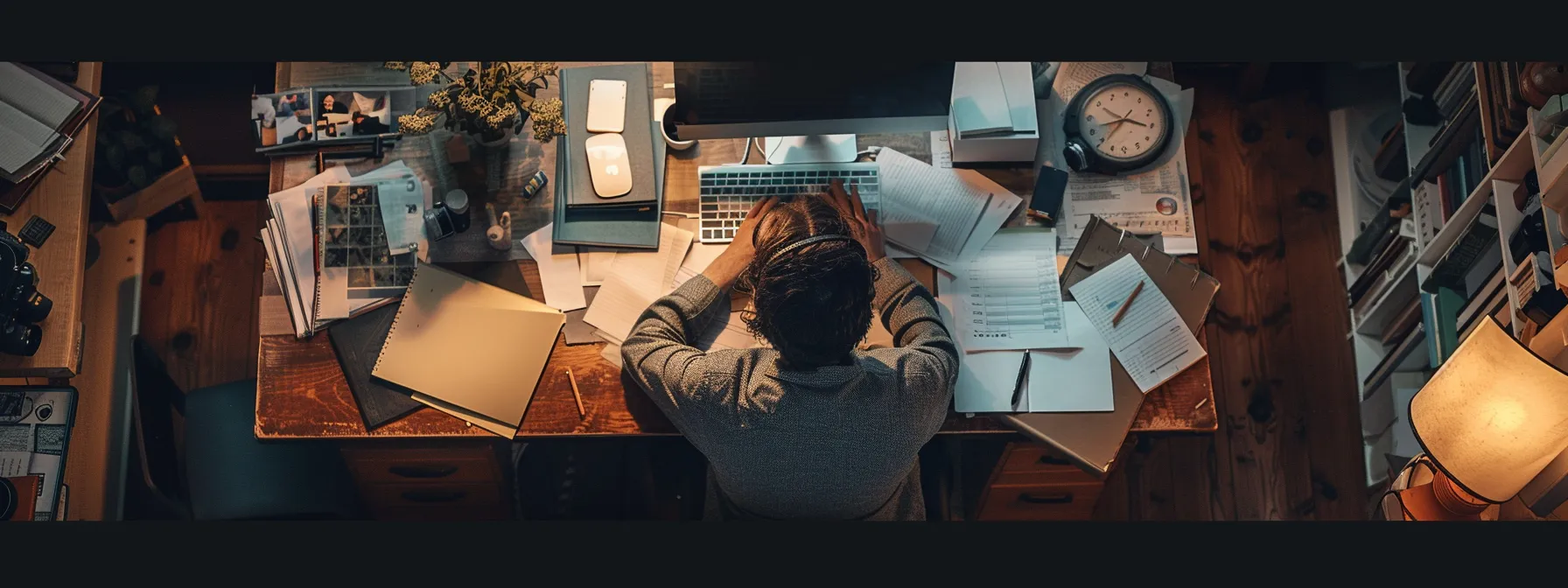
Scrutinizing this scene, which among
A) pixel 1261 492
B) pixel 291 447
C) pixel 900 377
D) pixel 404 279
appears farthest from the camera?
pixel 1261 492

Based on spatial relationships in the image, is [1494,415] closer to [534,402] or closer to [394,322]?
[534,402]

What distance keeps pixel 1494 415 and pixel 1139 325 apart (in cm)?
59

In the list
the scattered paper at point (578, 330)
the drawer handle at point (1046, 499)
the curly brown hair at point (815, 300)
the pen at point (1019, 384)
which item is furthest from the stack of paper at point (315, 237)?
the drawer handle at point (1046, 499)

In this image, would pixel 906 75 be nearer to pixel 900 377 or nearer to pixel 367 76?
pixel 900 377

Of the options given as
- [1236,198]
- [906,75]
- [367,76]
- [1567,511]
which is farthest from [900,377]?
[1236,198]

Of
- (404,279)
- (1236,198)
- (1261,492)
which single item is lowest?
(1261,492)

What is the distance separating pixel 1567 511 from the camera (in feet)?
6.15

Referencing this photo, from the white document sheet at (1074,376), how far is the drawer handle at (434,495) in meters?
1.29

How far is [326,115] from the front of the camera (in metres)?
2.30

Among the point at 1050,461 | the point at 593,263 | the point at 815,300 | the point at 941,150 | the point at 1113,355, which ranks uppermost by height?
the point at 941,150

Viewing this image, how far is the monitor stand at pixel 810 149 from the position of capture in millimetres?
2287

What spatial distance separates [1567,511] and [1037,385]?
2.90 ft

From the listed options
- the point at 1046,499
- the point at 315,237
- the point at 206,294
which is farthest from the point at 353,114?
the point at 1046,499

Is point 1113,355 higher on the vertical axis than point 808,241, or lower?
lower
